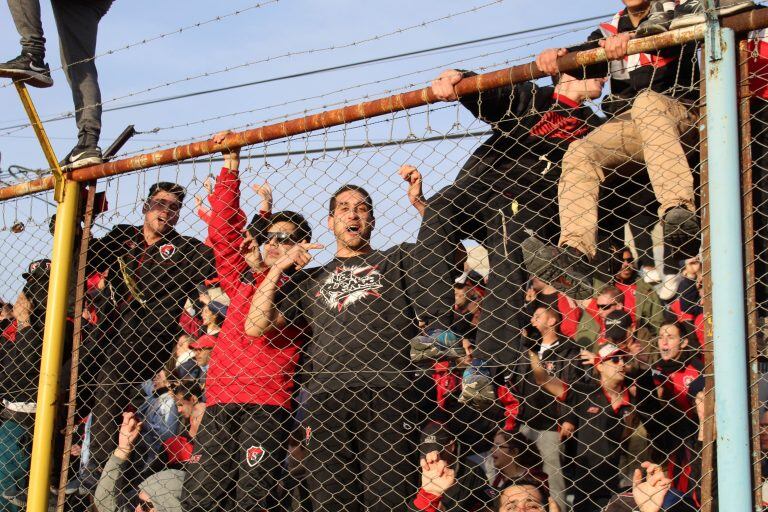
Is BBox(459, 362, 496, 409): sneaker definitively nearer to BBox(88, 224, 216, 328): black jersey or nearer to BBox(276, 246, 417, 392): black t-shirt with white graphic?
BBox(276, 246, 417, 392): black t-shirt with white graphic

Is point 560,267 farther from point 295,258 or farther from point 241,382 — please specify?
point 241,382

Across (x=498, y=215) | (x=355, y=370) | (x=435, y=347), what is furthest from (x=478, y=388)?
(x=498, y=215)

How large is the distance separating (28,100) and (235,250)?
1.20 m

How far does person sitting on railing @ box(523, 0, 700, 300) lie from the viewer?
129 inches

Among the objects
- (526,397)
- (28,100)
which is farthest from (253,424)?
(28,100)

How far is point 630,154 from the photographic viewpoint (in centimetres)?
368

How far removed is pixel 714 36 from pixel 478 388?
1.64 metres

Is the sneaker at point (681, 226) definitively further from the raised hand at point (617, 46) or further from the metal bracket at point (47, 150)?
the metal bracket at point (47, 150)

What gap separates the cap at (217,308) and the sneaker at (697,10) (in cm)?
330

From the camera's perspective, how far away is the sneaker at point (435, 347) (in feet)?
12.7

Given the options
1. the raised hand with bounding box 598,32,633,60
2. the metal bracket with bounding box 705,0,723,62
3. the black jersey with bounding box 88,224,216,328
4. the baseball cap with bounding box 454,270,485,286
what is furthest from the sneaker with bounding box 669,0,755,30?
the black jersey with bounding box 88,224,216,328

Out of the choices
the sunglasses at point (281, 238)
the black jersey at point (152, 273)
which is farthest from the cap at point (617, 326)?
the black jersey at point (152, 273)

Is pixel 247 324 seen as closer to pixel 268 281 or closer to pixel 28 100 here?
pixel 268 281

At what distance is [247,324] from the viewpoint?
4.30 metres
